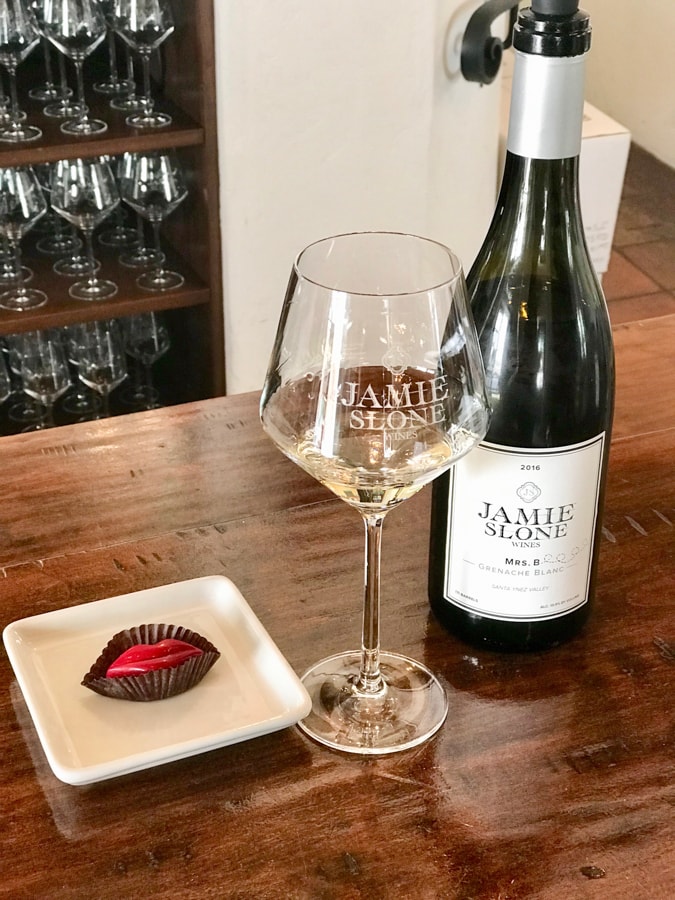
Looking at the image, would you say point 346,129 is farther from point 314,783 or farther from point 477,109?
point 314,783

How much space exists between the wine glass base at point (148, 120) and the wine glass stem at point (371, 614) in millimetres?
1218

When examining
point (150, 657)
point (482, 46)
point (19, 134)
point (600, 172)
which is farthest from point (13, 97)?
point (150, 657)

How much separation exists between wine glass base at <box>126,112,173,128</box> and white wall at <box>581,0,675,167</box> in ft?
5.68

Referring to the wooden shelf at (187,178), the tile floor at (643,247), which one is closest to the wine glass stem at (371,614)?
the wooden shelf at (187,178)

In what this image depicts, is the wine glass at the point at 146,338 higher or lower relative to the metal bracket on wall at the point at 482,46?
lower

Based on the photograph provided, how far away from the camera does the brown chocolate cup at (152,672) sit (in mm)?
585

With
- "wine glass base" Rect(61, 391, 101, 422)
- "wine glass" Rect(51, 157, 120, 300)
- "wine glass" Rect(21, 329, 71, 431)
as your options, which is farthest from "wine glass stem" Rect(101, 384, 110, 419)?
"wine glass" Rect(51, 157, 120, 300)

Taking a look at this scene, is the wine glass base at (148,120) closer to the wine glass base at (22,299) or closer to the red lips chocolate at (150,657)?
the wine glass base at (22,299)

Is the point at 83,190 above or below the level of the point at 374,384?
below

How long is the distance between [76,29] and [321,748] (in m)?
1.30

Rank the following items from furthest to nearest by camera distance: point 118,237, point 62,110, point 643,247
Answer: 1. point 643,247
2. point 118,237
3. point 62,110

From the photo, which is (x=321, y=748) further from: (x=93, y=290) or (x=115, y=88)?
(x=115, y=88)

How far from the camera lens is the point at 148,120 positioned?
1682 millimetres

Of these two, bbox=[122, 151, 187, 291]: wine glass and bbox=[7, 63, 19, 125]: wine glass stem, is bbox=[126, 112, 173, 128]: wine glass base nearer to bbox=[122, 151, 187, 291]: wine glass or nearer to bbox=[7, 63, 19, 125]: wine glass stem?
bbox=[122, 151, 187, 291]: wine glass
